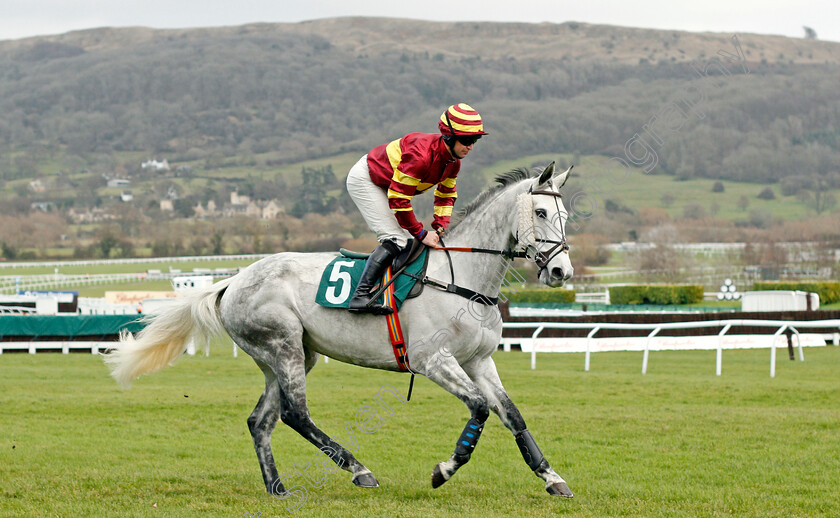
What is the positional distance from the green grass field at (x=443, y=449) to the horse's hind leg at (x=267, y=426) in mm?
173

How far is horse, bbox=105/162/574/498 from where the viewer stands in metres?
5.73

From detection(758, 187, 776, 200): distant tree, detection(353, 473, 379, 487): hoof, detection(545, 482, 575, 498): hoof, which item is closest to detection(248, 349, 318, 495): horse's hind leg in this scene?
detection(353, 473, 379, 487): hoof

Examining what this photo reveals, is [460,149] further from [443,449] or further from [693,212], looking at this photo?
[693,212]

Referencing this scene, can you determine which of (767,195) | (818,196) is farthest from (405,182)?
(767,195)

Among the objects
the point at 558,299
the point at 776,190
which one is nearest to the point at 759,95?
the point at 776,190

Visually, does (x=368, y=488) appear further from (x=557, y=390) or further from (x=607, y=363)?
(x=607, y=363)

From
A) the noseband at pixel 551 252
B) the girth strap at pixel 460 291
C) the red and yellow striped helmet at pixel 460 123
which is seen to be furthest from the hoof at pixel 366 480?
the red and yellow striped helmet at pixel 460 123

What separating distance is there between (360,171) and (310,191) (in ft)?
438

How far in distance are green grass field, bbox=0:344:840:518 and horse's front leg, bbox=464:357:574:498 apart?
4.8 inches

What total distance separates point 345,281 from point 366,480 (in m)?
1.31

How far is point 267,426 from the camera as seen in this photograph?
6.46 metres

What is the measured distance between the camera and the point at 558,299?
138 feet

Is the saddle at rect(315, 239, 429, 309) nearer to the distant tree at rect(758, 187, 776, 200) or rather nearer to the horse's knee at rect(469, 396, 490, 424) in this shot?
the horse's knee at rect(469, 396, 490, 424)

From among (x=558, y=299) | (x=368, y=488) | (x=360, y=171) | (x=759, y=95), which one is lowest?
(x=558, y=299)
